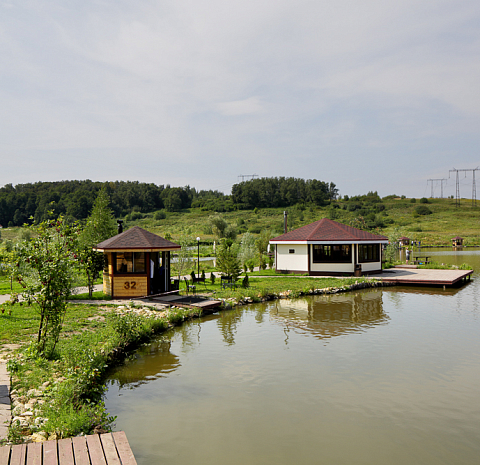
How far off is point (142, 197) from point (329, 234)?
102 m

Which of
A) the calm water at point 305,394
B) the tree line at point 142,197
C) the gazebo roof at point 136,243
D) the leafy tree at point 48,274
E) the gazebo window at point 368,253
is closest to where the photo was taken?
the calm water at point 305,394

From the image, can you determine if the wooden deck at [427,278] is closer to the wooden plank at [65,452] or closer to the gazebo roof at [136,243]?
the gazebo roof at [136,243]

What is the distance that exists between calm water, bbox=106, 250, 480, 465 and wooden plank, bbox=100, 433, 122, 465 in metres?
A: 0.96

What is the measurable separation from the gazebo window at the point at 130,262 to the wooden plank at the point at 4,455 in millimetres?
12316

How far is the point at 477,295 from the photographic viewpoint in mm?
19203

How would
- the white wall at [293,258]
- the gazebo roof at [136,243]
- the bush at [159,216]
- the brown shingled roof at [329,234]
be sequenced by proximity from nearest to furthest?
the gazebo roof at [136,243] → the brown shingled roof at [329,234] → the white wall at [293,258] → the bush at [159,216]

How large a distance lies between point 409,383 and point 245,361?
3.80 meters

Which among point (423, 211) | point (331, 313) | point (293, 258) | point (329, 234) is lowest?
point (331, 313)

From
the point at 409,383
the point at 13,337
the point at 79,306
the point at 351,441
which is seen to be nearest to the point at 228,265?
the point at 79,306

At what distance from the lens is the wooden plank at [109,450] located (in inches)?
173

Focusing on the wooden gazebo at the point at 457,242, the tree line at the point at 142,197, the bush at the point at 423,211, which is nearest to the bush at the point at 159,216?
the tree line at the point at 142,197

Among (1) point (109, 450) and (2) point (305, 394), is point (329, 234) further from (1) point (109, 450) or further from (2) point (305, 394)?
(1) point (109, 450)

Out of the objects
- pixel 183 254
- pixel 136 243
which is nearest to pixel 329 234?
pixel 183 254

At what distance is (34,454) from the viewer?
176 inches
